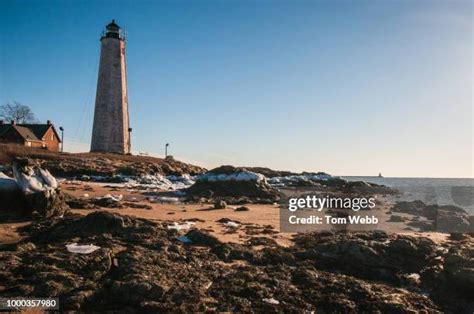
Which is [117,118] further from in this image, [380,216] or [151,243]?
[151,243]

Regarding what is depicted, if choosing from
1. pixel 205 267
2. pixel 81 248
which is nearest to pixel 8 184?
pixel 81 248

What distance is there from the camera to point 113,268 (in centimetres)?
720

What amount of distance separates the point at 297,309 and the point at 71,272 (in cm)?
404

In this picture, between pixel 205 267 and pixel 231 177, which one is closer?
pixel 205 267

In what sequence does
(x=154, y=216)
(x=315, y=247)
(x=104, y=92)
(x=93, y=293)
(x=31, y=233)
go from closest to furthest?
(x=93, y=293) → (x=31, y=233) → (x=315, y=247) → (x=154, y=216) → (x=104, y=92)

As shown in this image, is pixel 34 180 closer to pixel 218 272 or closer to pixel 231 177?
pixel 218 272

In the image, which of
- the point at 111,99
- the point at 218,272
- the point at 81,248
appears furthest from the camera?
the point at 111,99

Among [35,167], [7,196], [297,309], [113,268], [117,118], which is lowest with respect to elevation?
[297,309]

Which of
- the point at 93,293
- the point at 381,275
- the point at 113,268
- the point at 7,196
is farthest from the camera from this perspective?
the point at 7,196

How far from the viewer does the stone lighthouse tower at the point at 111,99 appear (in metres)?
46.7

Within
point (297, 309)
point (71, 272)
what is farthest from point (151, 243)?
point (297, 309)

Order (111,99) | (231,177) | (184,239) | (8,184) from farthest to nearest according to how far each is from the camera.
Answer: (111,99), (231,177), (8,184), (184,239)

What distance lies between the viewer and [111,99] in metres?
46.7

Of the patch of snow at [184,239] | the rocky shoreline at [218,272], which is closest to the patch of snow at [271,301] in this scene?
the rocky shoreline at [218,272]
